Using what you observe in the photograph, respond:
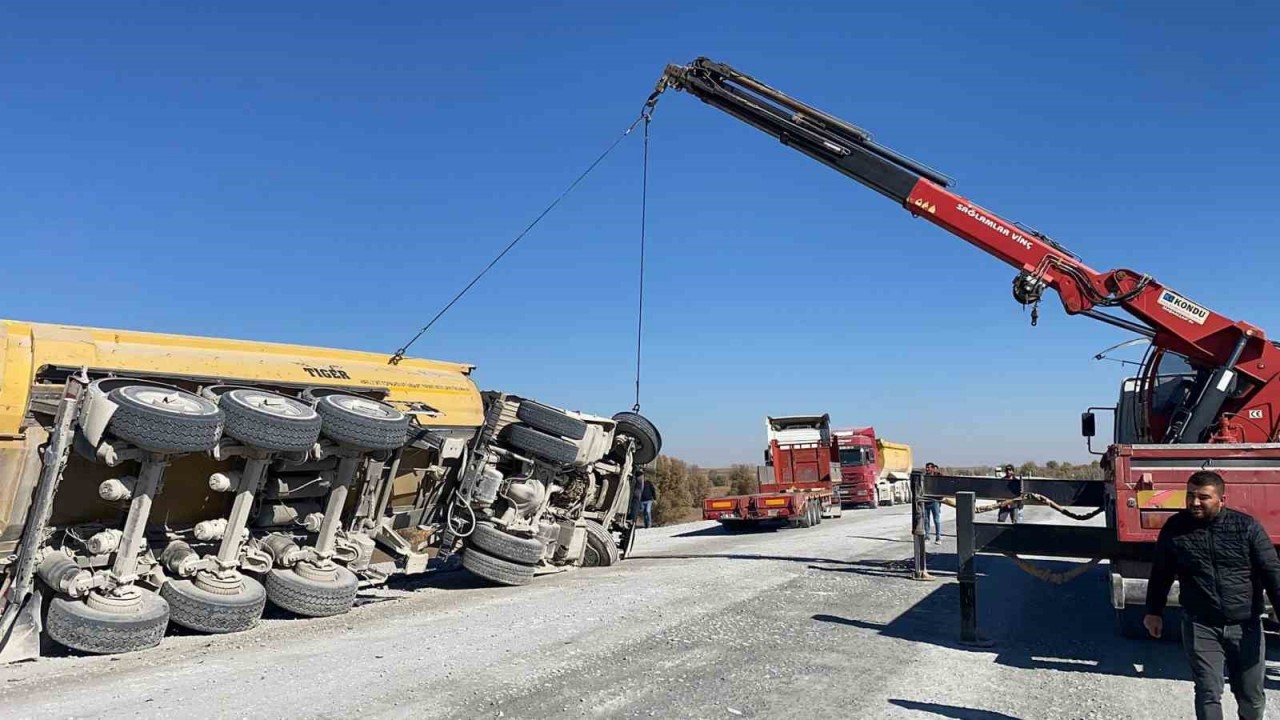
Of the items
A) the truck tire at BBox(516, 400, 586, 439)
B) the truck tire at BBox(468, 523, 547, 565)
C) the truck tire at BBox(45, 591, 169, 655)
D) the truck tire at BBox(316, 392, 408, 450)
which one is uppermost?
the truck tire at BBox(516, 400, 586, 439)

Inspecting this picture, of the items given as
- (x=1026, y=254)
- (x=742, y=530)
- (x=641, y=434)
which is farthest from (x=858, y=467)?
(x=1026, y=254)

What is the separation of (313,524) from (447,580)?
2.91 meters

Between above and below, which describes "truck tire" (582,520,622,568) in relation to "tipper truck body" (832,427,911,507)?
below

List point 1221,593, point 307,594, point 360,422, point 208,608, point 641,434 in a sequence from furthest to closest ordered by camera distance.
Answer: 1. point 641,434
2. point 360,422
3. point 307,594
4. point 208,608
5. point 1221,593

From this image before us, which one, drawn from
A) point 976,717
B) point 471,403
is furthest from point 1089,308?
point 471,403

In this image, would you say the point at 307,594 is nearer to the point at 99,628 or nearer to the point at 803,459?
the point at 99,628

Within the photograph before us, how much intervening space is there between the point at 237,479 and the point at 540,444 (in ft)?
13.4

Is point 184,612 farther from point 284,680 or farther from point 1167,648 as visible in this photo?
point 1167,648

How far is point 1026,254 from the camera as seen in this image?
10562mm

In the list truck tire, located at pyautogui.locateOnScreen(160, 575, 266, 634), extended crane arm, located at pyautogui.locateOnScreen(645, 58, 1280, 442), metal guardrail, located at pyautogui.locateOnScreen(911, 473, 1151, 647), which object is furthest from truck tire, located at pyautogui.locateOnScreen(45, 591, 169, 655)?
extended crane arm, located at pyautogui.locateOnScreen(645, 58, 1280, 442)

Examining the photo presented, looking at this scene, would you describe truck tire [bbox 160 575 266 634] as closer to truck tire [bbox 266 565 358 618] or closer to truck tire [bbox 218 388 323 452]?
truck tire [bbox 266 565 358 618]

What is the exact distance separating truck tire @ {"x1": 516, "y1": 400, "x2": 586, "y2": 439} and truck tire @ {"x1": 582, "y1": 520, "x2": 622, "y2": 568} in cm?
197

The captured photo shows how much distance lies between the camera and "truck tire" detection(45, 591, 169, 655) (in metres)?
7.05

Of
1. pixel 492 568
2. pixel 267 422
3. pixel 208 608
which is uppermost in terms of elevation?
pixel 267 422
